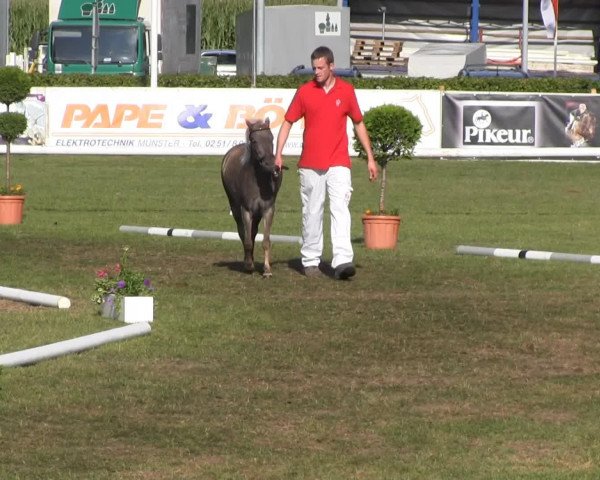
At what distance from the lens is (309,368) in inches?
401

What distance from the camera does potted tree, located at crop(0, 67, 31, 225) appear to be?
20.3 metres

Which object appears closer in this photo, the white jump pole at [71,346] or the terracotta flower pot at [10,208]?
the white jump pole at [71,346]

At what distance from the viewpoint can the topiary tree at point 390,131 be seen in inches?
707

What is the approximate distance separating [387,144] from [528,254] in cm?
245

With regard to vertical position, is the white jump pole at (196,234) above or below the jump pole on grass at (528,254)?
below

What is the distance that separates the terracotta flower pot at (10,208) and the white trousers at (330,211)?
6.53 meters

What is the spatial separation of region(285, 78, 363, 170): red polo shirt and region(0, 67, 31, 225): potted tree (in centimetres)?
676

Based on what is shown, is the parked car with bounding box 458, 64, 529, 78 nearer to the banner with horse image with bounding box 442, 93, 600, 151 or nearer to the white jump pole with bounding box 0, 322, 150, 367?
the banner with horse image with bounding box 442, 93, 600, 151

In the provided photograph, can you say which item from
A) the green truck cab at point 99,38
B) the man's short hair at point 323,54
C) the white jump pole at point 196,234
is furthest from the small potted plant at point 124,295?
the green truck cab at point 99,38

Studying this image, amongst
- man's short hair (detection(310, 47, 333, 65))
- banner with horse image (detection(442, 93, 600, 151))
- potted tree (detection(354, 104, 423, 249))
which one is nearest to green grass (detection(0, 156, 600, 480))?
potted tree (detection(354, 104, 423, 249))

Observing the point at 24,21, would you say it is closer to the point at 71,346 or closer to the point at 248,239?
the point at 248,239

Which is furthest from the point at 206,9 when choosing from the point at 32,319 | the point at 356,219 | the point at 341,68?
the point at 32,319

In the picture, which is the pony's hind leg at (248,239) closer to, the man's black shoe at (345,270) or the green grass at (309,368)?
the green grass at (309,368)

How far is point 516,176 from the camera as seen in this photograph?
30.6 m
